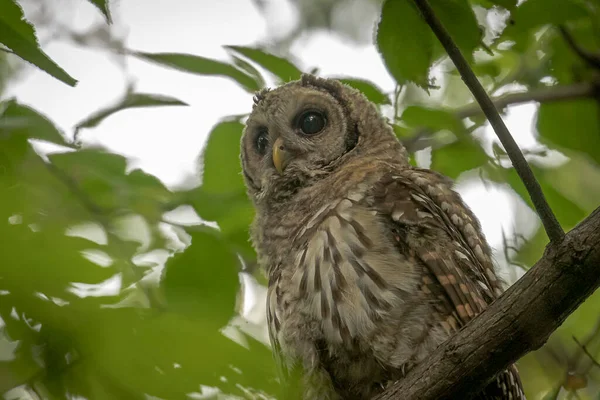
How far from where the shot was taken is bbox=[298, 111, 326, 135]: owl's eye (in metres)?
3.58

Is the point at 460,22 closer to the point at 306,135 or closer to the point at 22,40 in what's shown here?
the point at 22,40

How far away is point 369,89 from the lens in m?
2.40

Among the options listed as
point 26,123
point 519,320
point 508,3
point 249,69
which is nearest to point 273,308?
point 249,69

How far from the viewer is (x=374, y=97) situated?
7.81 ft

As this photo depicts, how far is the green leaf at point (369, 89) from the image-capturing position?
2.37m

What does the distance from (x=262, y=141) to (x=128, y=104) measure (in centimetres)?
197

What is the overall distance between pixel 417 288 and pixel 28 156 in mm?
1619

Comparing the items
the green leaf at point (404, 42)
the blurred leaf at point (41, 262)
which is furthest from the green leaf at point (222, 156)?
the blurred leaf at point (41, 262)

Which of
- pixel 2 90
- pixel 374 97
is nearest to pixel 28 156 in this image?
pixel 2 90

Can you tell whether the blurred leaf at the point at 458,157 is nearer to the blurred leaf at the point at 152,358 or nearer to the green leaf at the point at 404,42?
the green leaf at the point at 404,42

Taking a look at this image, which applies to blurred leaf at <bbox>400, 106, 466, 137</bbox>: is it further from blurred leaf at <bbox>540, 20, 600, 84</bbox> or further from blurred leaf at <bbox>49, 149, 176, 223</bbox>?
blurred leaf at <bbox>49, 149, 176, 223</bbox>

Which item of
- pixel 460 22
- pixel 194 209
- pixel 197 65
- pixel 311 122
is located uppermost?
pixel 311 122

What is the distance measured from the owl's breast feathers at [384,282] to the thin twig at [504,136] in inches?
30.5

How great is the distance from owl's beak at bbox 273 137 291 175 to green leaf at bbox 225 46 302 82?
116 centimetres
